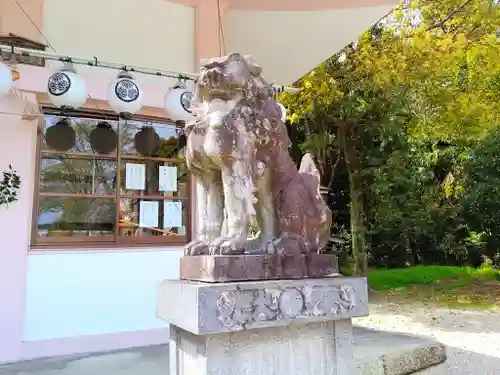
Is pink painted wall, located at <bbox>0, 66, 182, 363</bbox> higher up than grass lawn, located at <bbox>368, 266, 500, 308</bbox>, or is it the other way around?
pink painted wall, located at <bbox>0, 66, 182, 363</bbox>

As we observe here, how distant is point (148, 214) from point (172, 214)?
0.26 m

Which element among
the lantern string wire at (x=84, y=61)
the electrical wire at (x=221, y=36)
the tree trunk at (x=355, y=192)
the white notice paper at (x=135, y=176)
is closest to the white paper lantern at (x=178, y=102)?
the lantern string wire at (x=84, y=61)

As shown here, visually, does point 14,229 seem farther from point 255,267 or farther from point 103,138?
point 255,267

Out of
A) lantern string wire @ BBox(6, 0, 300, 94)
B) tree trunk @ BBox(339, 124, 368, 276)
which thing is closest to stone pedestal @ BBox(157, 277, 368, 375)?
lantern string wire @ BBox(6, 0, 300, 94)

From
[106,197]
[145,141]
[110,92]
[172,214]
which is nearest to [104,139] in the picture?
[145,141]

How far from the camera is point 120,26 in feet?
15.0

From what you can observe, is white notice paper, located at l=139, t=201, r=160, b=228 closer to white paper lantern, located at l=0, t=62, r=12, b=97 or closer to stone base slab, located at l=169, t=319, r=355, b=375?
white paper lantern, located at l=0, t=62, r=12, b=97

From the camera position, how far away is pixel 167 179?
4656 mm

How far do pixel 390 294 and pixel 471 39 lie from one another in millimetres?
4842

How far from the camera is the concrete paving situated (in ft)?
8.44

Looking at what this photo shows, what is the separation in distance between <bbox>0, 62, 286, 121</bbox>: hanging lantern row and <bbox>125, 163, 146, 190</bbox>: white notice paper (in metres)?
0.81

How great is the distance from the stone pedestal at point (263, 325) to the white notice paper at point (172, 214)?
8.98ft

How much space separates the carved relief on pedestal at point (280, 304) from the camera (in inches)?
61.4

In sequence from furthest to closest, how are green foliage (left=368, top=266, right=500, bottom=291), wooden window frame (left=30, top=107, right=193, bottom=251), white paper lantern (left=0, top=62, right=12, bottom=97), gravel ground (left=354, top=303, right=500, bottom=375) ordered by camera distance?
green foliage (left=368, top=266, right=500, bottom=291)
wooden window frame (left=30, top=107, right=193, bottom=251)
gravel ground (left=354, top=303, right=500, bottom=375)
white paper lantern (left=0, top=62, right=12, bottom=97)
